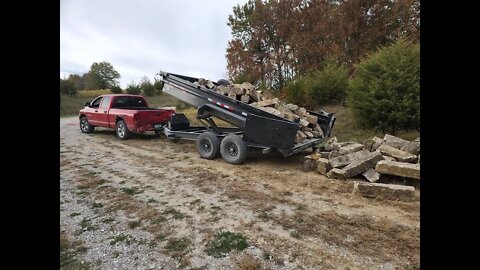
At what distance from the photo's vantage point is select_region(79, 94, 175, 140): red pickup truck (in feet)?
31.8

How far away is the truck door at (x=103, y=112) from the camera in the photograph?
10632mm

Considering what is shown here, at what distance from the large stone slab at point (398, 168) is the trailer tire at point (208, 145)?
12.1 ft

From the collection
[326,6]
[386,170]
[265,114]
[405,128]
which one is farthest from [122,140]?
Result: [326,6]

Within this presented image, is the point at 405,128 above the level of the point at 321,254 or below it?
above

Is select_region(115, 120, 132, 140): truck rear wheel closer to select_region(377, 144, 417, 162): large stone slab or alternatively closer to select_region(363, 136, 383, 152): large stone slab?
select_region(363, 136, 383, 152): large stone slab

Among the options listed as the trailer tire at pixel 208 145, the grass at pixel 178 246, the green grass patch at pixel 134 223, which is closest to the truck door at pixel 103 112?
the trailer tire at pixel 208 145

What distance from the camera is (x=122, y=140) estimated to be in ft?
33.8

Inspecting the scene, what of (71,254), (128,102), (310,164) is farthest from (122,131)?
(71,254)

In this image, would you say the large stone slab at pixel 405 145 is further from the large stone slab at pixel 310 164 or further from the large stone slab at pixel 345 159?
the large stone slab at pixel 310 164

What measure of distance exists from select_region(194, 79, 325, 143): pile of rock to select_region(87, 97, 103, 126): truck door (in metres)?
5.41

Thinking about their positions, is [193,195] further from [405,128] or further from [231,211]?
[405,128]

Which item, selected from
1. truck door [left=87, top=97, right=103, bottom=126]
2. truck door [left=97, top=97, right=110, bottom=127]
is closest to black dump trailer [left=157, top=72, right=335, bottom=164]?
truck door [left=97, top=97, right=110, bottom=127]
